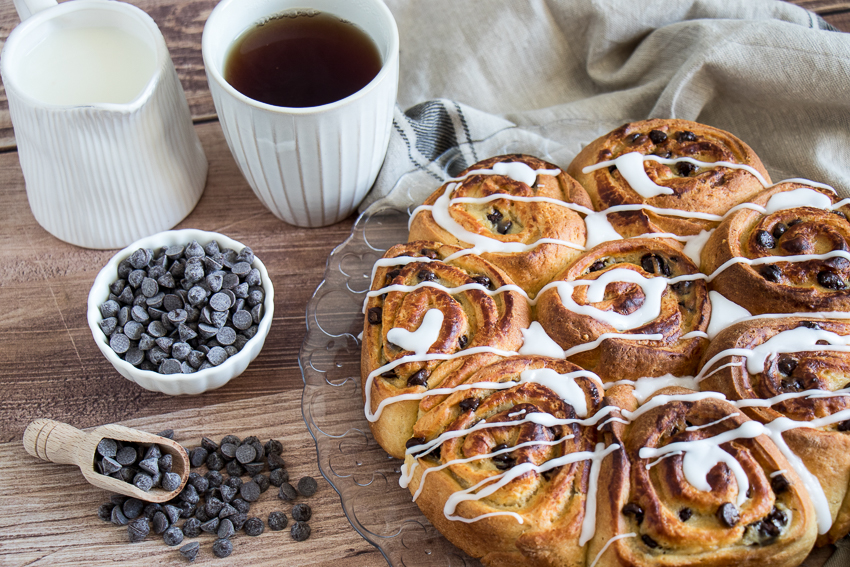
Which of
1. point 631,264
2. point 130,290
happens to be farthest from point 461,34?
point 130,290

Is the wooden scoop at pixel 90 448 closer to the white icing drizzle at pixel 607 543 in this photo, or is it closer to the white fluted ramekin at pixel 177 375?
the white fluted ramekin at pixel 177 375

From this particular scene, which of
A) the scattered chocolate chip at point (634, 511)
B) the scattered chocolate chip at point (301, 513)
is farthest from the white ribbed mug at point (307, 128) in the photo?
the scattered chocolate chip at point (634, 511)

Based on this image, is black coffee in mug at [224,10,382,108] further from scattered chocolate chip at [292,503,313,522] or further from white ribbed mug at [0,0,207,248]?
scattered chocolate chip at [292,503,313,522]

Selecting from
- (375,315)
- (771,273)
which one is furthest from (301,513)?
(771,273)

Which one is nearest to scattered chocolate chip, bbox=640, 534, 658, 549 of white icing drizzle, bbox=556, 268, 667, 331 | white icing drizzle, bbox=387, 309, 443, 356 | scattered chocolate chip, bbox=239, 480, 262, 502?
white icing drizzle, bbox=556, 268, 667, 331

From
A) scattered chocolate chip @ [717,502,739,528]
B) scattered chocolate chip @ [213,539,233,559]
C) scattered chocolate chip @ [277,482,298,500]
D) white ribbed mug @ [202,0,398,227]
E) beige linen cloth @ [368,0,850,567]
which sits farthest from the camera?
beige linen cloth @ [368,0,850,567]
